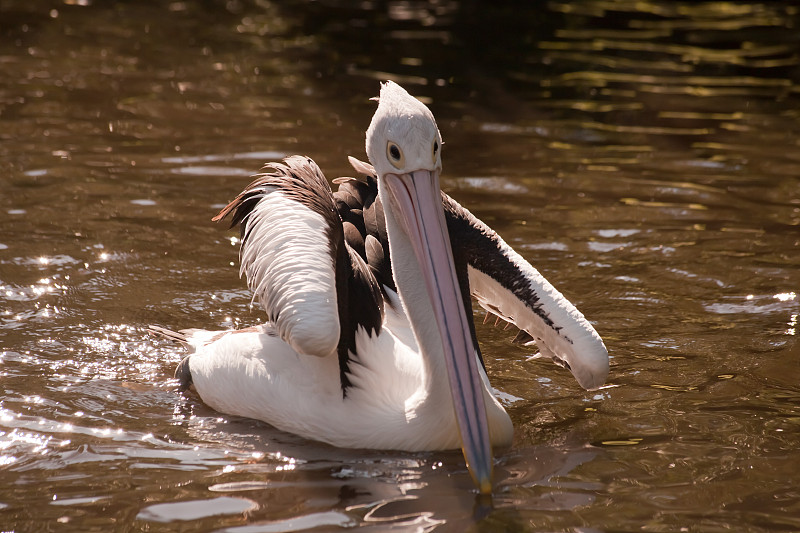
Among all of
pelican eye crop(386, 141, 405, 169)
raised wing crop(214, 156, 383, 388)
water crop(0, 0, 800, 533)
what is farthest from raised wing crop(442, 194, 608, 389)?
pelican eye crop(386, 141, 405, 169)

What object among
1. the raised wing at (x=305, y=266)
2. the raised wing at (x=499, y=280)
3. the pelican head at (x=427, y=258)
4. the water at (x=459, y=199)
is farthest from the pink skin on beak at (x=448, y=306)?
the raised wing at (x=499, y=280)

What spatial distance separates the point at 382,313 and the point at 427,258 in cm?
72

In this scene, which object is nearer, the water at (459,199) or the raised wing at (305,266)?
the water at (459,199)

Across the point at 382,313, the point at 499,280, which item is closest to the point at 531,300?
the point at 499,280

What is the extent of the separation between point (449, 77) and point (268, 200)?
18.5 feet

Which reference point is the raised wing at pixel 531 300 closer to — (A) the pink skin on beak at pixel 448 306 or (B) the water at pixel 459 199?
(B) the water at pixel 459 199

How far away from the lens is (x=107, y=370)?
436 cm

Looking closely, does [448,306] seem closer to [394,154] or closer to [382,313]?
[394,154]

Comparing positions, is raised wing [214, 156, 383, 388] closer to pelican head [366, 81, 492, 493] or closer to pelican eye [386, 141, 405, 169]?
pelican head [366, 81, 492, 493]

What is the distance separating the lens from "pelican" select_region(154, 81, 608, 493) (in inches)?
136

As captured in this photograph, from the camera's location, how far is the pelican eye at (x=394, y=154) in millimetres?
3486

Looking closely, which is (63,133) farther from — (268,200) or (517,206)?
(268,200)

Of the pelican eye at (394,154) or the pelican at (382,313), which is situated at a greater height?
the pelican eye at (394,154)

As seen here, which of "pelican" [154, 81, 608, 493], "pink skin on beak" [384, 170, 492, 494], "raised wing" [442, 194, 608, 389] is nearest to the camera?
"pink skin on beak" [384, 170, 492, 494]
